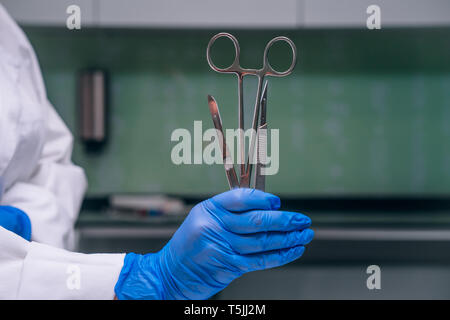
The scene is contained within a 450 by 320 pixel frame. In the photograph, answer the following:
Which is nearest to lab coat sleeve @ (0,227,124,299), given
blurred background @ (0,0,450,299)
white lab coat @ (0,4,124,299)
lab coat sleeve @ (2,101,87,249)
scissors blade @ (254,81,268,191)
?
white lab coat @ (0,4,124,299)

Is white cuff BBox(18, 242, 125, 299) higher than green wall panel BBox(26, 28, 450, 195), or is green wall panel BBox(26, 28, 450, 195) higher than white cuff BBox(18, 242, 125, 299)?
green wall panel BBox(26, 28, 450, 195)

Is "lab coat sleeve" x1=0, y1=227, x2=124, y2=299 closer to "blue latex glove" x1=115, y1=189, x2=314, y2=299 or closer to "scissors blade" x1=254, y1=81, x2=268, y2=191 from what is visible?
"blue latex glove" x1=115, y1=189, x2=314, y2=299

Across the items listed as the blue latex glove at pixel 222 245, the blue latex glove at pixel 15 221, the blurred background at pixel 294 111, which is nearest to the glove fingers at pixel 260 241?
the blue latex glove at pixel 222 245

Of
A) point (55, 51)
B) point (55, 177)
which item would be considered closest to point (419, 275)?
point (55, 177)

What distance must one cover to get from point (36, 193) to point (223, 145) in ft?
1.32

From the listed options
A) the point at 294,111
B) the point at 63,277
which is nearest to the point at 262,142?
the point at 63,277

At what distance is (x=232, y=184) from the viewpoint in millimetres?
516

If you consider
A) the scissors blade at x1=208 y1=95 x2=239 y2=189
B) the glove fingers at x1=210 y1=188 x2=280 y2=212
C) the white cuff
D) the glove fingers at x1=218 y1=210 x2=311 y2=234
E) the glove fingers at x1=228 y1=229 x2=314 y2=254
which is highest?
the scissors blade at x1=208 y1=95 x2=239 y2=189

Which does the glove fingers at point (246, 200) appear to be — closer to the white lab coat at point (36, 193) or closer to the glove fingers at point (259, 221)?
the glove fingers at point (259, 221)

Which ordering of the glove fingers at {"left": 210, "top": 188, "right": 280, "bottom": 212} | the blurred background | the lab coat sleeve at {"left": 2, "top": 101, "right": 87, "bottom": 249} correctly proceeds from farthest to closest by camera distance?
the blurred background → the lab coat sleeve at {"left": 2, "top": 101, "right": 87, "bottom": 249} → the glove fingers at {"left": 210, "top": 188, "right": 280, "bottom": 212}

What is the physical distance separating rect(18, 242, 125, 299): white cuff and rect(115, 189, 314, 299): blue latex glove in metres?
0.02

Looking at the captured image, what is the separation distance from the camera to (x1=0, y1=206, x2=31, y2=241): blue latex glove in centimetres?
56

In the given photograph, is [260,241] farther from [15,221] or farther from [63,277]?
[15,221]

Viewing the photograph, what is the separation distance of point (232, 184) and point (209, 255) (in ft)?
0.33
